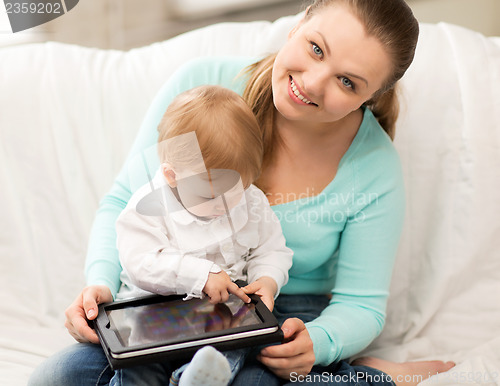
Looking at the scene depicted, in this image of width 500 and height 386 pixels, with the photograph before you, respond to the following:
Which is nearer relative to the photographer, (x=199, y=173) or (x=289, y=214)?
(x=199, y=173)

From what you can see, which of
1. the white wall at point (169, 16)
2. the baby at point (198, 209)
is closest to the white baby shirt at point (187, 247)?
the baby at point (198, 209)

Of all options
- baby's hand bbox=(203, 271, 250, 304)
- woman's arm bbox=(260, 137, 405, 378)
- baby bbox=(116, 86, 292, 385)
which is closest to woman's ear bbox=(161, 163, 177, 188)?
baby bbox=(116, 86, 292, 385)

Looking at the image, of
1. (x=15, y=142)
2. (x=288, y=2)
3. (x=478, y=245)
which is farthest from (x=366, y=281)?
(x=288, y=2)

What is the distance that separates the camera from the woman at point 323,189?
871 mm

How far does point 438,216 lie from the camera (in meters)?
1.23

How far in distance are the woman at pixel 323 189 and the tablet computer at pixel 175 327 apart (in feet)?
0.20

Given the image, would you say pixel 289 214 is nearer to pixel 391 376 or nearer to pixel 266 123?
pixel 266 123

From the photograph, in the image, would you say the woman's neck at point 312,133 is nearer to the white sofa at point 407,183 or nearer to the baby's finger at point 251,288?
the white sofa at point 407,183

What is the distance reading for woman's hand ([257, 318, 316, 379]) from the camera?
0.86m

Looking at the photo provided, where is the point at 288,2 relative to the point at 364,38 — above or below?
below

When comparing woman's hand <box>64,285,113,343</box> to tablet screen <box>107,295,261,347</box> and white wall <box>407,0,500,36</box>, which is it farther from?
Result: white wall <box>407,0,500,36</box>

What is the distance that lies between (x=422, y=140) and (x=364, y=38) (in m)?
0.44

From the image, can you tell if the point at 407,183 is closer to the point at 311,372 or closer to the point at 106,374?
the point at 311,372

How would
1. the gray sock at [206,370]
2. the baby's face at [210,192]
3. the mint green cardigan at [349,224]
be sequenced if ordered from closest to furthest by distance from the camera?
the gray sock at [206,370]
the baby's face at [210,192]
the mint green cardigan at [349,224]
